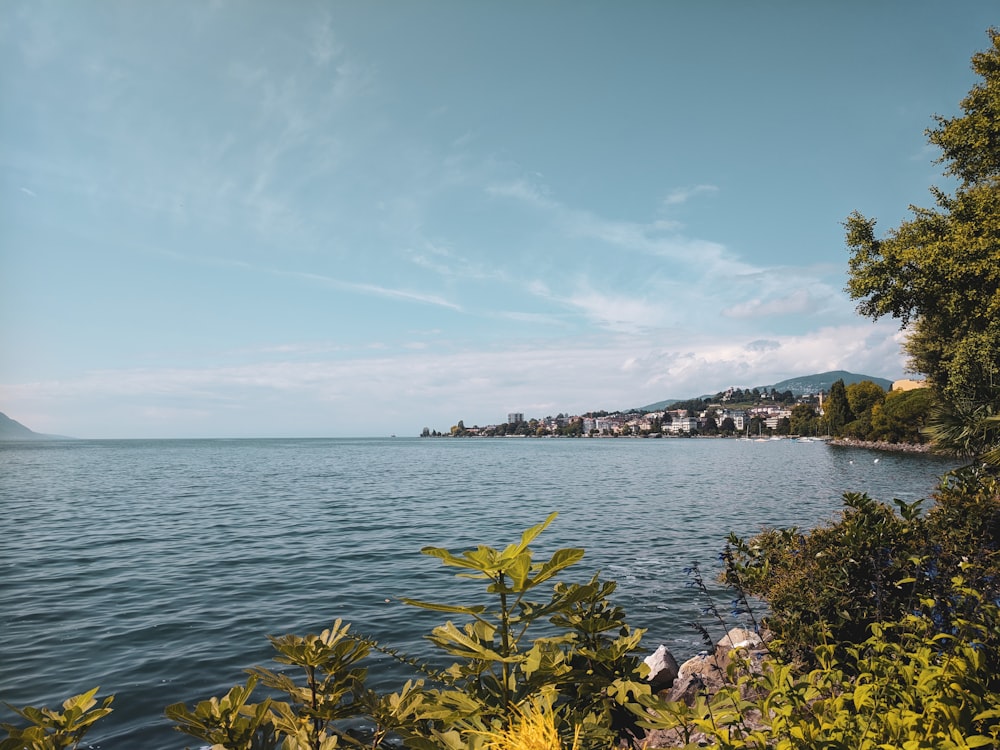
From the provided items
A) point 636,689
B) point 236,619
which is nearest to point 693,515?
point 236,619

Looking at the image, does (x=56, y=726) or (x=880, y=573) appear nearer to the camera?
(x=56, y=726)

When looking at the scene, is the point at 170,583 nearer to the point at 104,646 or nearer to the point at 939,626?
the point at 104,646

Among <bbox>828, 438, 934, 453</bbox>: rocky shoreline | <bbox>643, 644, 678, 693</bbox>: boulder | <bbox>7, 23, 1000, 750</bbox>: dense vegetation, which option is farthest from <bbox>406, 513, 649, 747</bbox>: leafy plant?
<bbox>828, 438, 934, 453</bbox>: rocky shoreline

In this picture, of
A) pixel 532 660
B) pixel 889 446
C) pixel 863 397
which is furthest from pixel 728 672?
pixel 863 397

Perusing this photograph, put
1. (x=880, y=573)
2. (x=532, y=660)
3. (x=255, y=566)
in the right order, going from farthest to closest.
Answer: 1. (x=255, y=566)
2. (x=880, y=573)
3. (x=532, y=660)

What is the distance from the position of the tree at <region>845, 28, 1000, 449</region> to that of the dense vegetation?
42.7ft

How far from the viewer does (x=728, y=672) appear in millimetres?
2783

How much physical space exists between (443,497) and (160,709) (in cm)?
2668

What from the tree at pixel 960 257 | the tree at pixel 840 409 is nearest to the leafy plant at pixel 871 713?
the tree at pixel 960 257

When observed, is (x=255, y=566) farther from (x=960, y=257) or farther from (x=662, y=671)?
(x=960, y=257)

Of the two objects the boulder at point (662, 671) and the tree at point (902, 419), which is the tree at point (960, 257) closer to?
the boulder at point (662, 671)

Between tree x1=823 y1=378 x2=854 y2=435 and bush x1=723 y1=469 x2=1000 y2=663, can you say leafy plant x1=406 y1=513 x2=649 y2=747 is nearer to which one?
bush x1=723 y1=469 x2=1000 y2=663

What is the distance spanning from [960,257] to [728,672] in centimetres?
2146

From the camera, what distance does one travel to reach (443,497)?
34.3 m
